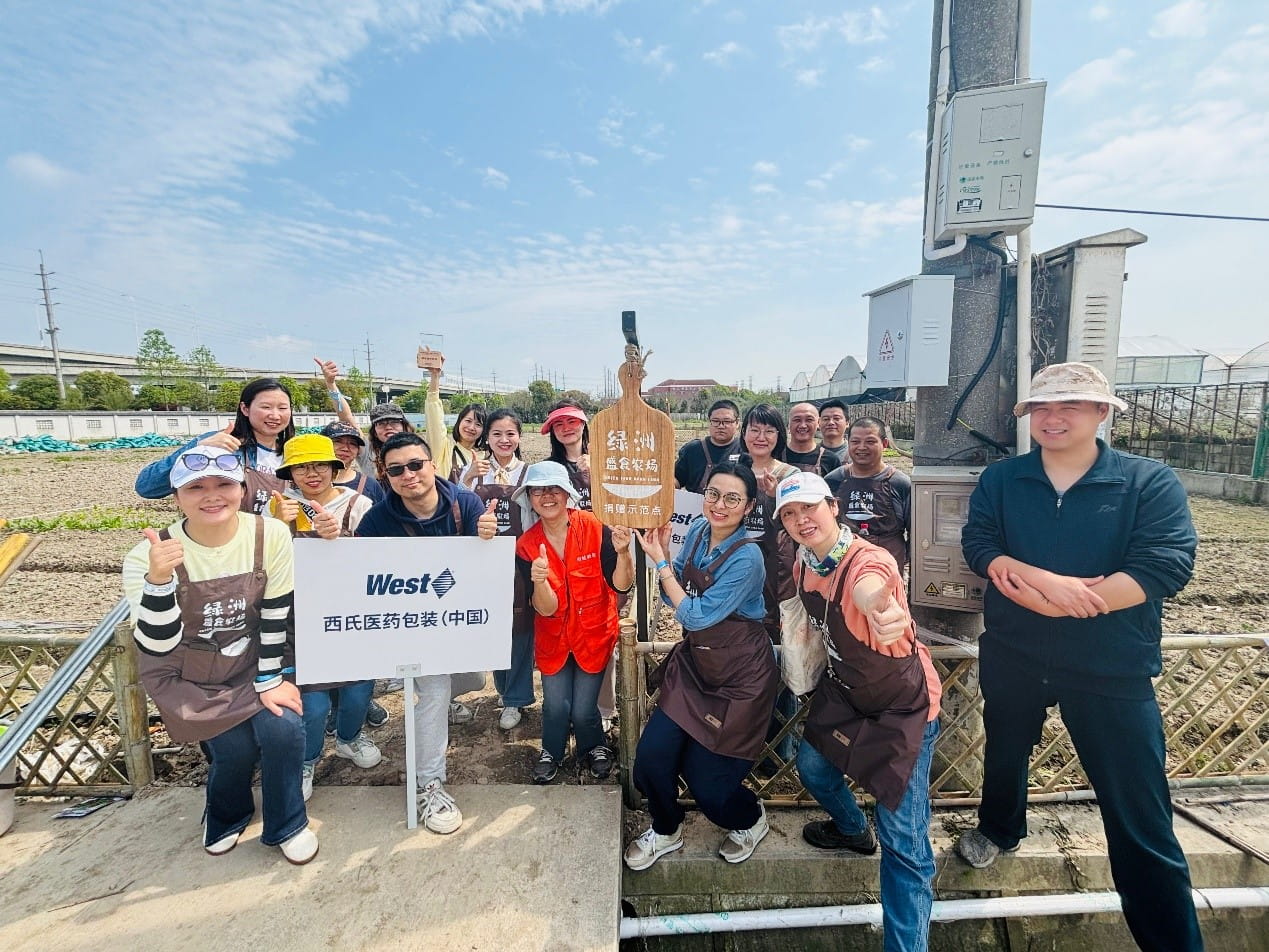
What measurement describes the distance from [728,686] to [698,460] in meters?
1.99

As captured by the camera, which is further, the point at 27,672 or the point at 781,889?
the point at 27,672

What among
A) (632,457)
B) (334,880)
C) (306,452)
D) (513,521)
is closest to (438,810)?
(334,880)

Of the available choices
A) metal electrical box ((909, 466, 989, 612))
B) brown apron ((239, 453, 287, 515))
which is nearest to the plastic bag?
metal electrical box ((909, 466, 989, 612))

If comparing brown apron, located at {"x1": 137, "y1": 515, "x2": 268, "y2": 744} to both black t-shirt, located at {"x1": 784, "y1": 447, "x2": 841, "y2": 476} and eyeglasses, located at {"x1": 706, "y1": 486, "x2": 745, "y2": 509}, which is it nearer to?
eyeglasses, located at {"x1": 706, "y1": 486, "x2": 745, "y2": 509}

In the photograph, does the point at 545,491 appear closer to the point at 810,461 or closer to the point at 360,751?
the point at 360,751

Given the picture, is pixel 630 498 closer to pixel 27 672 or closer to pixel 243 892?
pixel 243 892

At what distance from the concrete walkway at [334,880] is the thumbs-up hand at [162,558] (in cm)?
145

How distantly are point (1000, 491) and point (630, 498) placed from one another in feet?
5.91

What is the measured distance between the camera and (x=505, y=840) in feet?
9.41

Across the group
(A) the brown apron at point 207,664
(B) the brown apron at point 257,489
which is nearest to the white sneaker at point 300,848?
(A) the brown apron at point 207,664

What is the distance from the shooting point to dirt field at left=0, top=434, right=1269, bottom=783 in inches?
143

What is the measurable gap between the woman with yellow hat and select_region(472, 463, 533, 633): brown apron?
81 cm

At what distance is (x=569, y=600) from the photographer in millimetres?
3295

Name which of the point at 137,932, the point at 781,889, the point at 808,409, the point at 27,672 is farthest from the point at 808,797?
the point at 27,672
